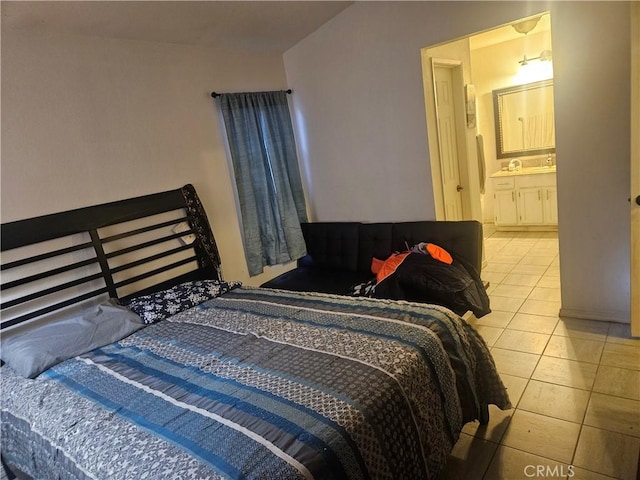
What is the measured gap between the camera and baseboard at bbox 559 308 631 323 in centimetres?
283

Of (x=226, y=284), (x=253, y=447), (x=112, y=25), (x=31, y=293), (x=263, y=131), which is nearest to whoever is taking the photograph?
(x=253, y=447)

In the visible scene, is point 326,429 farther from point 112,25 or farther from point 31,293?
point 112,25

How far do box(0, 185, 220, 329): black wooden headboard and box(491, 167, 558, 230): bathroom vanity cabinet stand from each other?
12.2 ft

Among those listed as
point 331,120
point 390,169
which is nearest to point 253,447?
point 390,169

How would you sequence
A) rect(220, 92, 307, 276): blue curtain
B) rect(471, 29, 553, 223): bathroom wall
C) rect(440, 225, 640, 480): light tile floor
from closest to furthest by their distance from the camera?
rect(440, 225, 640, 480): light tile floor
rect(220, 92, 307, 276): blue curtain
rect(471, 29, 553, 223): bathroom wall

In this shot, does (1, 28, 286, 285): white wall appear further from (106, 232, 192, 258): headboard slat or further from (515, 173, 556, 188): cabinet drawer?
(515, 173, 556, 188): cabinet drawer

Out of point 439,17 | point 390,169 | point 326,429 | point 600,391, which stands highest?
point 439,17

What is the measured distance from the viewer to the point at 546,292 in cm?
350

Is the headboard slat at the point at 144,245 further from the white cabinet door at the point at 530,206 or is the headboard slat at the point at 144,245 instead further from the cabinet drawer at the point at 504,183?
the white cabinet door at the point at 530,206

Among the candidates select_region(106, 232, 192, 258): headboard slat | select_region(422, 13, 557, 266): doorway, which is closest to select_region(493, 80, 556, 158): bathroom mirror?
select_region(422, 13, 557, 266): doorway

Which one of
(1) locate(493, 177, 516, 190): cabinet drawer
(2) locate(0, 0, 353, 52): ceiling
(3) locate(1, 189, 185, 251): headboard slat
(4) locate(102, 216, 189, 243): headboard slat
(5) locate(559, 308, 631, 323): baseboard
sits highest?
(2) locate(0, 0, 353, 52): ceiling

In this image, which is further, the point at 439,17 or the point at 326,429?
the point at 439,17

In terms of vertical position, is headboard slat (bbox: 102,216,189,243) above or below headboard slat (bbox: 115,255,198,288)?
above

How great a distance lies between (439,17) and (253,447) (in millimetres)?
2987
